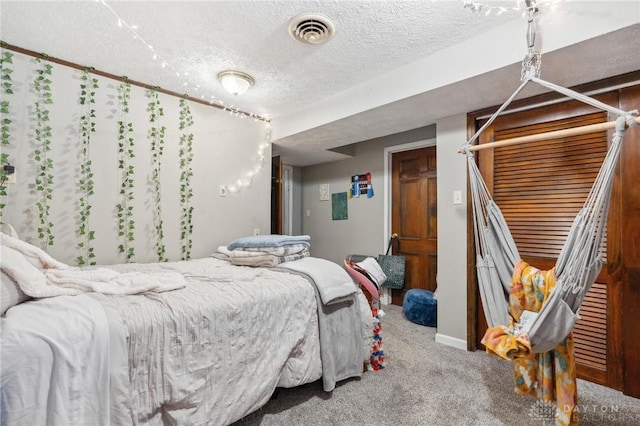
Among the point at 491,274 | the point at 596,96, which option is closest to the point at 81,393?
the point at 491,274

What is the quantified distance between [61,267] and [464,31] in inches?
102

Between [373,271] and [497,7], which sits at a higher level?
[497,7]

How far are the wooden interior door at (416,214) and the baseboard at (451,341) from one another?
914 millimetres

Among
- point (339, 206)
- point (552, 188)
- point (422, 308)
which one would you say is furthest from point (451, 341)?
point (339, 206)

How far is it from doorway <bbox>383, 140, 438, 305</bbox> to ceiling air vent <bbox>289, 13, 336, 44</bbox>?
6.68 ft

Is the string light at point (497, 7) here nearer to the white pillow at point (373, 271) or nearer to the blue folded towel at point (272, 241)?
the white pillow at point (373, 271)

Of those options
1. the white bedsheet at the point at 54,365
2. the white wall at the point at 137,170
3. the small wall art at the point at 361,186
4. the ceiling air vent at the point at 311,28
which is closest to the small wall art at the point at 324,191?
the small wall art at the point at 361,186

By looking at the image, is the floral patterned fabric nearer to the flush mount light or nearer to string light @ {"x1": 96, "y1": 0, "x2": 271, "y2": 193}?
the flush mount light

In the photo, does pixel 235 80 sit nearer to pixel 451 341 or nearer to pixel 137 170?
pixel 137 170

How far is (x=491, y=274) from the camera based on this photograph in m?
1.72

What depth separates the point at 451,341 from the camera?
252 centimetres

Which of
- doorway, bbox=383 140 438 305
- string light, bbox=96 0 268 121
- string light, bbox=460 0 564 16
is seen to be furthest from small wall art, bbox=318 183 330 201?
string light, bbox=460 0 564 16

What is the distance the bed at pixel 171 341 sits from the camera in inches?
38.0

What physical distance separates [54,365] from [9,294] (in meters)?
0.34
